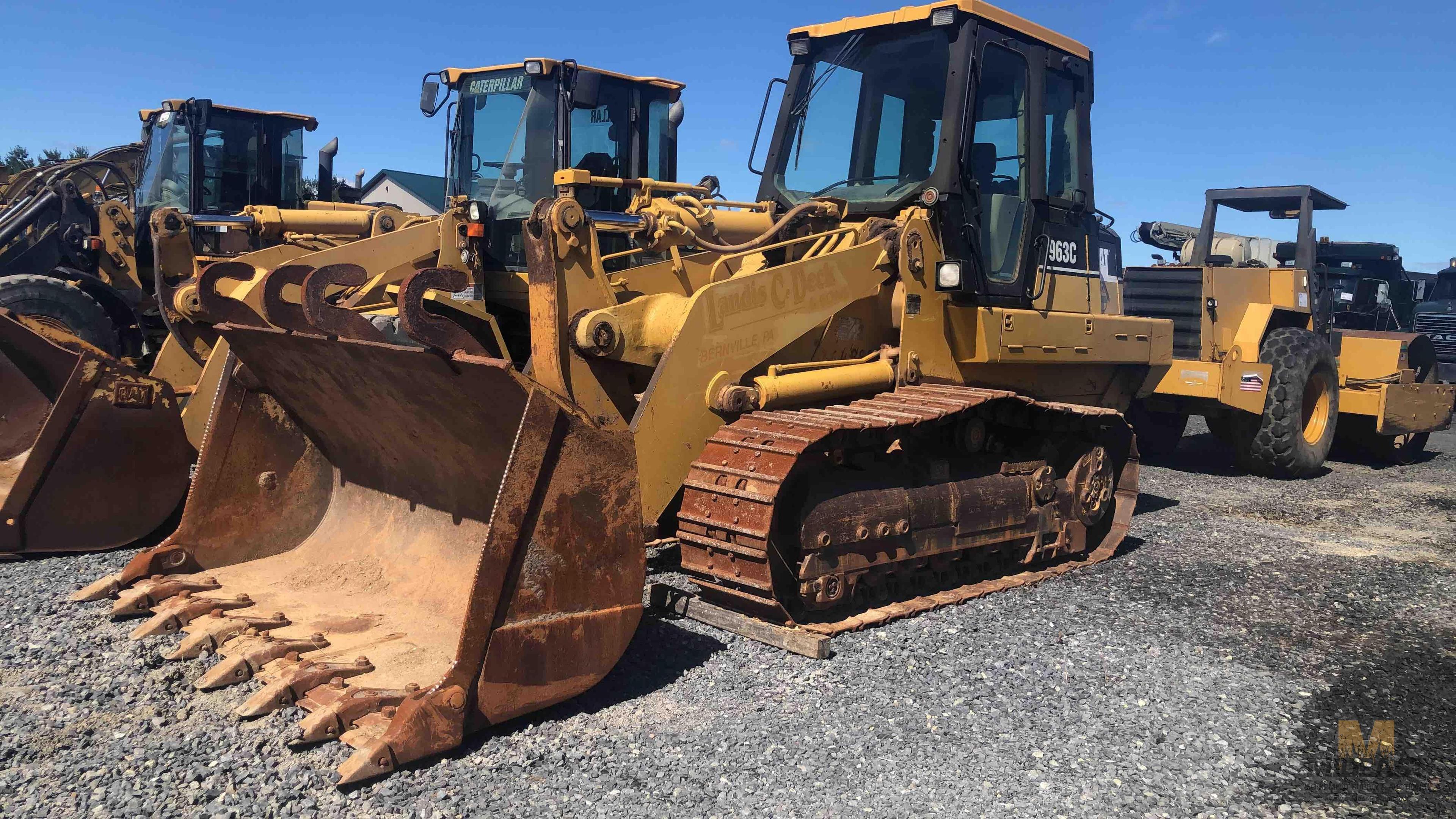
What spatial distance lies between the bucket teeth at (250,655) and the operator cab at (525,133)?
4962 millimetres

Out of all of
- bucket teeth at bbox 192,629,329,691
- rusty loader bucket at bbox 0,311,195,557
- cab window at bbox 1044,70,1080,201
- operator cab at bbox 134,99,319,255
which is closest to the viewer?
bucket teeth at bbox 192,629,329,691

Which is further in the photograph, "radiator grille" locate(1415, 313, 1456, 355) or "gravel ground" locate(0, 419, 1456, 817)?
"radiator grille" locate(1415, 313, 1456, 355)

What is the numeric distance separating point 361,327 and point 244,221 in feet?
18.5

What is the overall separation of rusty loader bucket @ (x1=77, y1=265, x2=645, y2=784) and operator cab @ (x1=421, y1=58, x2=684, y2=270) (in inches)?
149

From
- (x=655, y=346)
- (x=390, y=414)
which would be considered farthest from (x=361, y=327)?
(x=655, y=346)

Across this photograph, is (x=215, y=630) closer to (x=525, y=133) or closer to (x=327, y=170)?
(x=525, y=133)

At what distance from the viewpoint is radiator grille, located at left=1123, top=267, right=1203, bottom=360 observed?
10.4 meters

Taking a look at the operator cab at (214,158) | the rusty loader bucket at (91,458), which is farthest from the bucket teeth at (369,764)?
the operator cab at (214,158)

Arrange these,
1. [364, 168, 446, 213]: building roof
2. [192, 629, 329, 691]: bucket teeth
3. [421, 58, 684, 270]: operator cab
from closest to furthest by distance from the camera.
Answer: [192, 629, 329, 691]: bucket teeth
[421, 58, 684, 270]: operator cab
[364, 168, 446, 213]: building roof

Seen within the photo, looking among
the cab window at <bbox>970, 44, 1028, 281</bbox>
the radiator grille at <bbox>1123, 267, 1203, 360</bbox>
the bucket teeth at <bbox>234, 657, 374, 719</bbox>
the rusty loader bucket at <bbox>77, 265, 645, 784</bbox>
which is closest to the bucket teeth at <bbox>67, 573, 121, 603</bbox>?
the rusty loader bucket at <bbox>77, 265, 645, 784</bbox>

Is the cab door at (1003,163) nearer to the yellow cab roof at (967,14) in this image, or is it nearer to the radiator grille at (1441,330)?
the yellow cab roof at (967,14)

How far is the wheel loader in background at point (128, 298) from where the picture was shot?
18.3 ft

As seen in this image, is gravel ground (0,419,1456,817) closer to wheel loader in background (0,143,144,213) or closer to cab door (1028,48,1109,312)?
cab door (1028,48,1109,312)

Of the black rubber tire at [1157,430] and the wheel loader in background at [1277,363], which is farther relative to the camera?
the black rubber tire at [1157,430]
